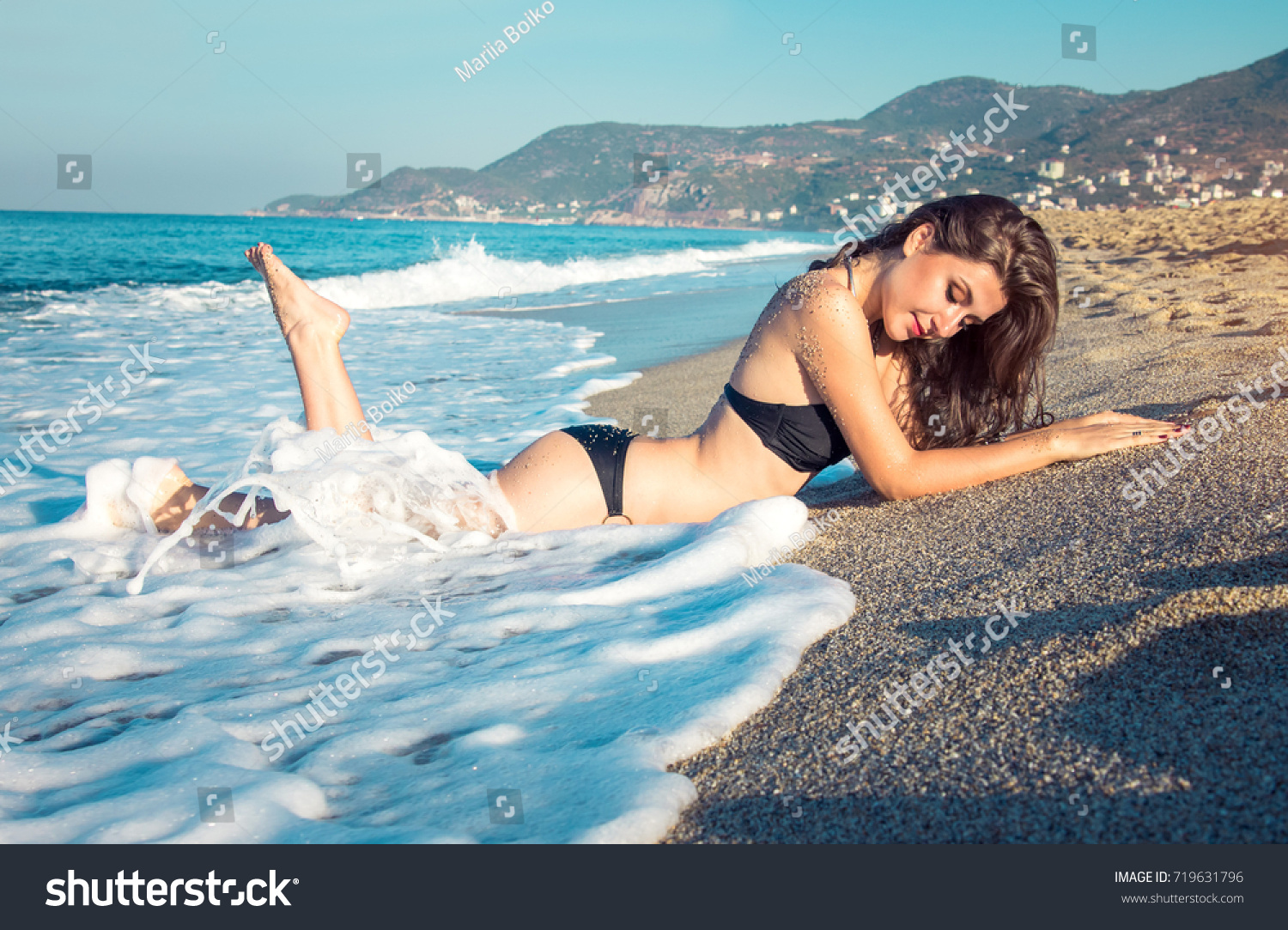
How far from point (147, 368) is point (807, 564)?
24.4 feet

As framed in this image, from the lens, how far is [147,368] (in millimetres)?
7660

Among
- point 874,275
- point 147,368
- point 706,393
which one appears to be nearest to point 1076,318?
point 706,393

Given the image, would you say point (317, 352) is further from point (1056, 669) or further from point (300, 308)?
point (1056, 669)

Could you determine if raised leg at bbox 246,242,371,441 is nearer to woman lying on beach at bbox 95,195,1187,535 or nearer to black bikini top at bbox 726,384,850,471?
woman lying on beach at bbox 95,195,1187,535

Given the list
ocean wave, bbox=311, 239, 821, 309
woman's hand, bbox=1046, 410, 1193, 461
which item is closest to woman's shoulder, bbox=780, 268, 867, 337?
woman's hand, bbox=1046, 410, 1193, 461

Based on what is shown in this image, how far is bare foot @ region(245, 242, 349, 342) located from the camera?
135 inches

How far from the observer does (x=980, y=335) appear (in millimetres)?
2943

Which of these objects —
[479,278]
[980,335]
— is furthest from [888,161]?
[980,335]

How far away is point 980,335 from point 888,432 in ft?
1.80

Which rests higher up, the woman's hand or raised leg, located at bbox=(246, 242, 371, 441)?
raised leg, located at bbox=(246, 242, 371, 441)

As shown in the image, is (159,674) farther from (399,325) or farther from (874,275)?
(399,325)

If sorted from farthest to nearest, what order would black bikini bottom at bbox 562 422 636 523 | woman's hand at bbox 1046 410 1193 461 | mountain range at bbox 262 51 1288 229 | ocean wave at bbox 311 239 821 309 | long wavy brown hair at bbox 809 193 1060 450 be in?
mountain range at bbox 262 51 1288 229, ocean wave at bbox 311 239 821 309, black bikini bottom at bbox 562 422 636 523, woman's hand at bbox 1046 410 1193 461, long wavy brown hair at bbox 809 193 1060 450

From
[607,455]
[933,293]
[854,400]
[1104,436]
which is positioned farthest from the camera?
[607,455]

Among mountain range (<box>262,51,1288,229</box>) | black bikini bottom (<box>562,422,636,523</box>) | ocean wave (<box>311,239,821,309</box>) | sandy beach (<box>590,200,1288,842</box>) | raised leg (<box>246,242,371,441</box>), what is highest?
mountain range (<box>262,51,1288,229</box>)
